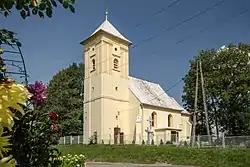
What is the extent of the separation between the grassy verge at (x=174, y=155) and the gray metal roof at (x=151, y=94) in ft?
62.3

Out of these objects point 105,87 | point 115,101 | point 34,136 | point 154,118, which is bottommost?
point 34,136

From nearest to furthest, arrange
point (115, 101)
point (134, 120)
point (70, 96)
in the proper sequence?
point (115, 101) → point (134, 120) → point (70, 96)

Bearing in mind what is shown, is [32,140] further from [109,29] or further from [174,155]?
[109,29]

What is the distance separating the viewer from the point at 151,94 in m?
54.5

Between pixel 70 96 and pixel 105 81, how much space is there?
12595 mm

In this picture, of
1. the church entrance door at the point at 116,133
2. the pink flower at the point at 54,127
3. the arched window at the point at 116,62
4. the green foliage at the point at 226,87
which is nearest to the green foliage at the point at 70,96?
the church entrance door at the point at 116,133

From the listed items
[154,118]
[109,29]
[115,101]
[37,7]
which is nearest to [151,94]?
[154,118]

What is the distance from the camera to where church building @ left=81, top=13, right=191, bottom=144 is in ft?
152

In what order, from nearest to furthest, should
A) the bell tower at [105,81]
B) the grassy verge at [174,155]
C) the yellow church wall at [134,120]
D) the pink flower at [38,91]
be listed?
the pink flower at [38,91]
the grassy verge at [174,155]
the bell tower at [105,81]
the yellow church wall at [134,120]

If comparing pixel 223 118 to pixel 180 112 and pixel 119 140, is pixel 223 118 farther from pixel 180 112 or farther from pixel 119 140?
pixel 119 140

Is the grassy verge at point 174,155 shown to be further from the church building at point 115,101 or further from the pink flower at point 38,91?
the pink flower at point 38,91

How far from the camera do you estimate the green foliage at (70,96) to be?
2135 inches

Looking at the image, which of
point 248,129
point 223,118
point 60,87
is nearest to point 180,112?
point 223,118

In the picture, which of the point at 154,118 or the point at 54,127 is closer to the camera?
the point at 54,127
